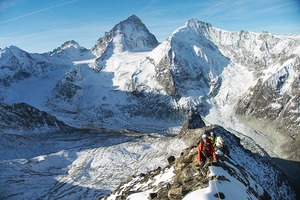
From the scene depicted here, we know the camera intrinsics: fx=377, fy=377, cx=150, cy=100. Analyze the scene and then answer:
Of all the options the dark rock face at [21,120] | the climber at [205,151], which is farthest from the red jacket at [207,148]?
the dark rock face at [21,120]

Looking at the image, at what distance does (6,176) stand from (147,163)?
144ft

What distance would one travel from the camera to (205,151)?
32.2m

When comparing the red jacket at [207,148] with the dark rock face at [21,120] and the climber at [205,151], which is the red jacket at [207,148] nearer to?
the climber at [205,151]

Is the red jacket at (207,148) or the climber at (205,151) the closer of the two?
the red jacket at (207,148)

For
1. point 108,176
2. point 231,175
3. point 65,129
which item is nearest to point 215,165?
point 231,175

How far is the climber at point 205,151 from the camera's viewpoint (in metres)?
31.8

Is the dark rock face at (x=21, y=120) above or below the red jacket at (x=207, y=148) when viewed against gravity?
below

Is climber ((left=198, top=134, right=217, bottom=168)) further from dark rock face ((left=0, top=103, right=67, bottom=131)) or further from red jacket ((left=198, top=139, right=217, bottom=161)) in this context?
dark rock face ((left=0, top=103, right=67, bottom=131))

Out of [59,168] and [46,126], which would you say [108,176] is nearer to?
[59,168]

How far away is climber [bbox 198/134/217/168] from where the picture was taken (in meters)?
31.8

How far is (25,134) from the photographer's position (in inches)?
7082

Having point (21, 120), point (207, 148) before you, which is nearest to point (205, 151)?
point (207, 148)

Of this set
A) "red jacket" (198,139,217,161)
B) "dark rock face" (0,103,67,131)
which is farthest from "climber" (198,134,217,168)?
"dark rock face" (0,103,67,131)

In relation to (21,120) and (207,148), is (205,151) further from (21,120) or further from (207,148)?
(21,120)
